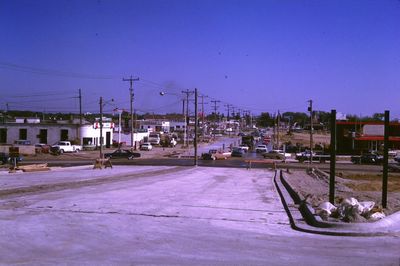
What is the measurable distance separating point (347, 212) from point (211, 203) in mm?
5643

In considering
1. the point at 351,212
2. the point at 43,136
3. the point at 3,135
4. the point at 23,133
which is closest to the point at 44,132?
the point at 43,136

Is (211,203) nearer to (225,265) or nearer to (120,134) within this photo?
(225,265)

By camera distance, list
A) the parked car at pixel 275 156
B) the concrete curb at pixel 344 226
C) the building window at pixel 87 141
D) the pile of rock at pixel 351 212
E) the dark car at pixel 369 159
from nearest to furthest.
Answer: the concrete curb at pixel 344 226 < the pile of rock at pixel 351 212 < the dark car at pixel 369 159 < the parked car at pixel 275 156 < the building window at pixel 87 141

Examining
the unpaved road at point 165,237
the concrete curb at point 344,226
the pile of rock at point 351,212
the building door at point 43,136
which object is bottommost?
the unpaved road at point 165,237

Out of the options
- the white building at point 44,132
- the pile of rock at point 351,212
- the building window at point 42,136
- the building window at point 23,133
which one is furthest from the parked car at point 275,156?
→ the pile of rock at point 351,212

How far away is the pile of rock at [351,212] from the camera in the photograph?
475 inches

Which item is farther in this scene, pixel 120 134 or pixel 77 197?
pixel 120 134

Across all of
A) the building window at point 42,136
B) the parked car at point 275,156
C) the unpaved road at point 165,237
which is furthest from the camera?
the building window at point 42,136

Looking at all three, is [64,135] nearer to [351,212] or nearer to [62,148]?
[62,148]

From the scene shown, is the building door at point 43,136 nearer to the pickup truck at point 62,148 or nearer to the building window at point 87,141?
the building window at point 87,141

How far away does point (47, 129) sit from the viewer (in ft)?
302

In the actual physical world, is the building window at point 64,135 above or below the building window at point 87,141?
above

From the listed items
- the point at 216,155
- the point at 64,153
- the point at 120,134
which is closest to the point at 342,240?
the point at 216,155

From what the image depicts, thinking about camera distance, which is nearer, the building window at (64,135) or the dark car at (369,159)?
the dark car at (369,159)
